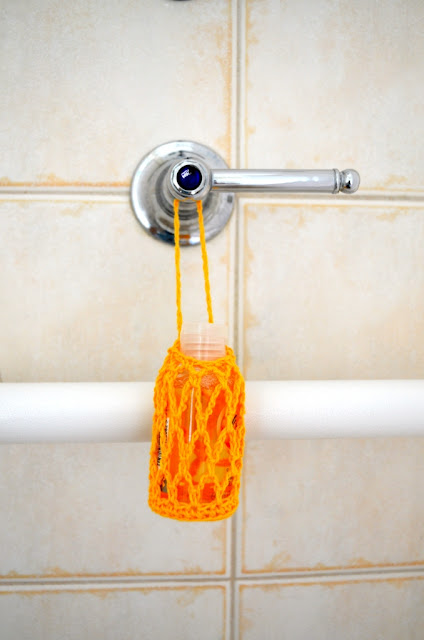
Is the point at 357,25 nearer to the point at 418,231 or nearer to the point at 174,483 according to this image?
the point at 418,231

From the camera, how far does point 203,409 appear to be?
12.3 inches

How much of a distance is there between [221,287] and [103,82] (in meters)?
0.22

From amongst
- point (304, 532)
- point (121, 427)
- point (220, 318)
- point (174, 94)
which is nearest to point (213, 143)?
point (174, 94)

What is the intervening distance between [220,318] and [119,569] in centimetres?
26

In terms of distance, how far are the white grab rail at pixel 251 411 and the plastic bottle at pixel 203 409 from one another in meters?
0.03

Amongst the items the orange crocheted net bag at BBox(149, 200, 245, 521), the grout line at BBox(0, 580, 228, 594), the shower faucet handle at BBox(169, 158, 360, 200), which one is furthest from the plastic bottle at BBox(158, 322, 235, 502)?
the grout line at BBox(0, 580, 228, 594)

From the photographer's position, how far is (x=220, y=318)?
455 mm

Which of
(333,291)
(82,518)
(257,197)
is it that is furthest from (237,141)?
(82,518)

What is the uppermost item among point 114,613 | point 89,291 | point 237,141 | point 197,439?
point 237,141

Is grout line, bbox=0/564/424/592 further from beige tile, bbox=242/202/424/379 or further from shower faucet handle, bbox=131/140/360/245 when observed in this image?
shower faucet handle, bbox=131/140/360/245

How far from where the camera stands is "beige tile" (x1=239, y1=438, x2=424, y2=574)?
0.47 metres

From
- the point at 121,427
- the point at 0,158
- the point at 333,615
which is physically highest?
the point at 0,158

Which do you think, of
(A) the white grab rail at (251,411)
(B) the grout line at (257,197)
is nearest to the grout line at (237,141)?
(B) the grout line at (257,197)

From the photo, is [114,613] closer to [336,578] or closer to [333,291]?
[336,578]
